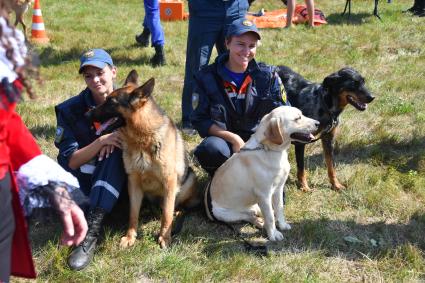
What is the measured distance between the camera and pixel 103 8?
11.8 m

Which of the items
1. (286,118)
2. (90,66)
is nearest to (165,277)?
(286,118)

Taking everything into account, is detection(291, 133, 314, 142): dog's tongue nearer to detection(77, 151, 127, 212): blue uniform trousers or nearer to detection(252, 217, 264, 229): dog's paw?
detection(252, 217, 264, 229): dog's paw

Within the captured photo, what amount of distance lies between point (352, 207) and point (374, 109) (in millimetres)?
2327

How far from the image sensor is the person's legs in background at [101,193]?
3.11m

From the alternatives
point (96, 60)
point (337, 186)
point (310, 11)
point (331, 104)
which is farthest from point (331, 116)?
point (310, 11)

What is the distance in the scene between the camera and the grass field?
298cm

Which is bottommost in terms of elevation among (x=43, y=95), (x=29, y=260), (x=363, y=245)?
(x=363, y=245)

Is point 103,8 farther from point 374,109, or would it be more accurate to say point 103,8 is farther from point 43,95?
point 374,109

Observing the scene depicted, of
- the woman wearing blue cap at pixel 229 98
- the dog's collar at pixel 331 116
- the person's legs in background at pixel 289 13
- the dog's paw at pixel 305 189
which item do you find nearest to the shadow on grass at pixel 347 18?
the person's legs in background at pixel 289 13

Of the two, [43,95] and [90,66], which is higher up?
[90,66]

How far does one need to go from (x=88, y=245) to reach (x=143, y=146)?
0.82 m

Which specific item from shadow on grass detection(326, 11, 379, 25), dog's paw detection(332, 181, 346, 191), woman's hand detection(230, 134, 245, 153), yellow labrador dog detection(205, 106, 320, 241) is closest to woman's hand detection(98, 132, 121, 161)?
yellow labrador dog detection(205, 106, 320, 241)

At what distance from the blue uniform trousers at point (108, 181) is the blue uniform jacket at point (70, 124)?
0.26 metres

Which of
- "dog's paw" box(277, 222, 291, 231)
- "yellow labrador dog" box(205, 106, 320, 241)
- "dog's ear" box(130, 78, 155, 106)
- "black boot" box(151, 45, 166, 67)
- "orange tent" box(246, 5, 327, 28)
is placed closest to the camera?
"dog's ear" box(130, 78, 155, 106)
